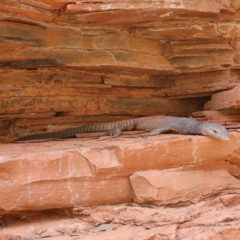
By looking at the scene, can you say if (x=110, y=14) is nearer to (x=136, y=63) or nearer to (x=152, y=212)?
(x=136, y=63)

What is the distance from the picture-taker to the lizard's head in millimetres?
5359

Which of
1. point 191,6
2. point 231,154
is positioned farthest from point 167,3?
point 231,154

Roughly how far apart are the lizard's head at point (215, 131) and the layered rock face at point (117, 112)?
0.34 ft

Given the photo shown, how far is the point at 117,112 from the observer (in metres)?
7.54

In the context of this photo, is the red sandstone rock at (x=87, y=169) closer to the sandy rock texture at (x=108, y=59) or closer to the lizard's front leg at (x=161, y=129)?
the lizard's front leg at (x=161, y=129)

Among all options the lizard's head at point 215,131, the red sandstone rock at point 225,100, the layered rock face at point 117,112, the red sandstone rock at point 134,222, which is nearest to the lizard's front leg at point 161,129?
the layered rock face at point 117,112

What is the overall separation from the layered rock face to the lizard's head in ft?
0.34

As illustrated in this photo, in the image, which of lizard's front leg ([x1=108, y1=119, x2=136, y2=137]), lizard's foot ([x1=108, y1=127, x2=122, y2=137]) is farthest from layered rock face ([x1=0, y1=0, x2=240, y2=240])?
lizard's front leg ([x1=108, y1=119, x2=136, y2=137])

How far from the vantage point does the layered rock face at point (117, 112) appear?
466 cm

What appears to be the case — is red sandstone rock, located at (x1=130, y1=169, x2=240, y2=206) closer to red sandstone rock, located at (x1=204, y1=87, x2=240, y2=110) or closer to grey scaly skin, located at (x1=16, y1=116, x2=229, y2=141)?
grey scaly skin, located at (x1=16, y1=116, x2=229, y2=141)

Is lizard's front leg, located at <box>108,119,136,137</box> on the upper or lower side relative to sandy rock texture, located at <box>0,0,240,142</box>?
lower

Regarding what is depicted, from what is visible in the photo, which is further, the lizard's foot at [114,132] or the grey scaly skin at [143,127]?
the lizard's foot at [114,132]

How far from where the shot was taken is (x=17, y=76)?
6402 mm

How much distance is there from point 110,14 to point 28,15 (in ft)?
4.45
